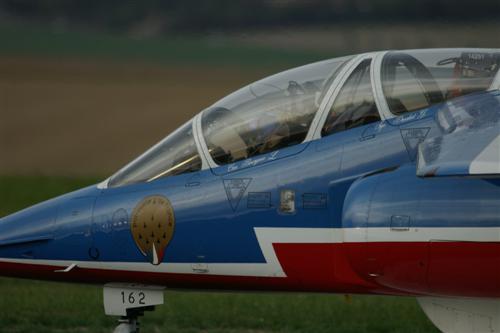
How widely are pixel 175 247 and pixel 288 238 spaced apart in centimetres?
97

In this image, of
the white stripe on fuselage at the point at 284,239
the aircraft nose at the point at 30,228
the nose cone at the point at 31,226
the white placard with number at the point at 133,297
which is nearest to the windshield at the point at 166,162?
the nose cone at the point at 31,226

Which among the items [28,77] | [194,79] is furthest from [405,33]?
[28,77]

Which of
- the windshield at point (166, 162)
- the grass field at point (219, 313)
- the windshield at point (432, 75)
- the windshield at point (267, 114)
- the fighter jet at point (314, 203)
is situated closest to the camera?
the fighter jet at point (314, 203)

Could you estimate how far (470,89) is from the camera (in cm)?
906

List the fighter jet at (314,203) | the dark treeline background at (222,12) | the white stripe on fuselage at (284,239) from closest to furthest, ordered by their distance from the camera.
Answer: the white stripe on fuselage at (284,239), the fighter jet at (314,203), the dark treeline background at (222,12)

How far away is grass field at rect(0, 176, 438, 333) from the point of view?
40.1 feet

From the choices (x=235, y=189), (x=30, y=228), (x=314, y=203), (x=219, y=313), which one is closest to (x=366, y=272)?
(x=314, y=203)

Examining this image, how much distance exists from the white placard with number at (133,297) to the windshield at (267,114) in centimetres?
130

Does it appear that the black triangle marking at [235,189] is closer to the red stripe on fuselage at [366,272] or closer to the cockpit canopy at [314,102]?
the cockpit canopy at [314,102]

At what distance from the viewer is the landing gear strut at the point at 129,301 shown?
966 centimetres

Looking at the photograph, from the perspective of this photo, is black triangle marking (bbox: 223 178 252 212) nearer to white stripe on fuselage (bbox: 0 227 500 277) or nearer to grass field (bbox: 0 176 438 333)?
white stripe on fuselage (bbox: 0 227 500 277)

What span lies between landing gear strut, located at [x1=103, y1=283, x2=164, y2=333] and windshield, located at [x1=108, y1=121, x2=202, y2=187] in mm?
909

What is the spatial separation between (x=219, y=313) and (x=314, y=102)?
4329mm

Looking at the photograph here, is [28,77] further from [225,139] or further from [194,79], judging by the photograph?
[225,139]
